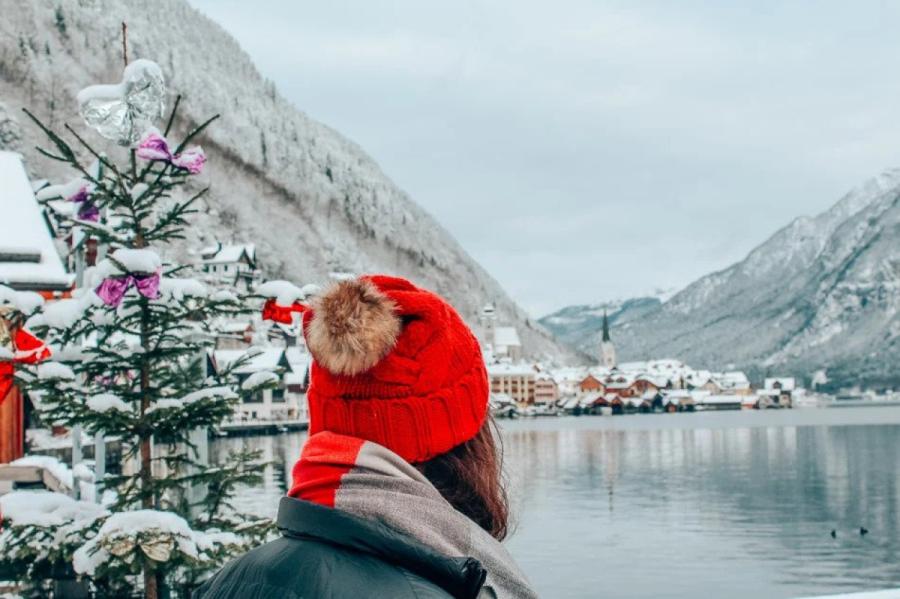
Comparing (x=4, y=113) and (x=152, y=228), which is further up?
(x=4, y=113)

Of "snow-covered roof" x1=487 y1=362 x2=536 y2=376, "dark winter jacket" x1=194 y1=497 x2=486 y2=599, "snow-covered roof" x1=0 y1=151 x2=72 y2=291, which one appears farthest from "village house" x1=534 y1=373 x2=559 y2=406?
"dark winter jacket" x1=194 y1=497 x2=486 y2=599

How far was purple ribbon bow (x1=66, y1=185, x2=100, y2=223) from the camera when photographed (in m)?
6.68

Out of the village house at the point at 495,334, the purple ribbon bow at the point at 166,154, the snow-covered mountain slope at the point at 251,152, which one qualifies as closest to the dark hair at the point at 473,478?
the purple ribbon bow at the point at 166,154

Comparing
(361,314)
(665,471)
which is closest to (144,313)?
(361,314)

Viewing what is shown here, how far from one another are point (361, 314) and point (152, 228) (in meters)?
4.91

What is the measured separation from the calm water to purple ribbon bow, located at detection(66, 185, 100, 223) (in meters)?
2.03

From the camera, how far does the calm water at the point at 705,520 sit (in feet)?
66.0

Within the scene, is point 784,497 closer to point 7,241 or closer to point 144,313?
point 7,241

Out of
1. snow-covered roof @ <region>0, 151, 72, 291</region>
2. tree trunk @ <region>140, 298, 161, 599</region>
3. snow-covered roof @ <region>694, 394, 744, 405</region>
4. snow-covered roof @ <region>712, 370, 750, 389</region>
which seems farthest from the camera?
snow-covered roof @ <region>712, 370, 750, 389</region>

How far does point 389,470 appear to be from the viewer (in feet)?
4.83

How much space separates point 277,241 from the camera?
440 ft

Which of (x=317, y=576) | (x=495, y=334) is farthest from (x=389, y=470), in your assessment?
(x=495, y=334)

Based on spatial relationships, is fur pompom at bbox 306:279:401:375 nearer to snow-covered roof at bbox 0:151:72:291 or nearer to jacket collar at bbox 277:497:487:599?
jacket collar at bbox 277:497:487:599

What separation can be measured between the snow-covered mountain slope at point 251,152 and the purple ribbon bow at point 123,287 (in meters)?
99.2
